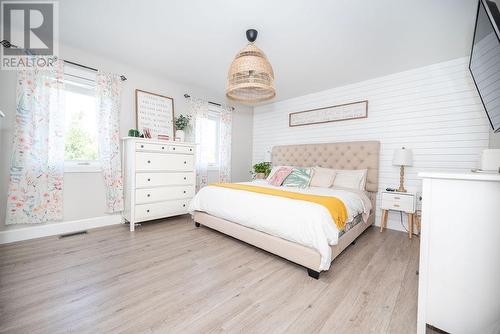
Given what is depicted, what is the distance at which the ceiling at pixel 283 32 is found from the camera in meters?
1.88

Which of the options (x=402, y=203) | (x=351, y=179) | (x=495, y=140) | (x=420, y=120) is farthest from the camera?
(x=351, y=179)

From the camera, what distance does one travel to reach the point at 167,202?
3.17 m

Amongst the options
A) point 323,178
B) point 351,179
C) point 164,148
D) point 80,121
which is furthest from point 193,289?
point 80,121

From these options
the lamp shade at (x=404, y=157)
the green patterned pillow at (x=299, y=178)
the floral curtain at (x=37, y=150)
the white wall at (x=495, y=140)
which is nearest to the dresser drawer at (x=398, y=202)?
the lamp shade at (x=404, y=157)

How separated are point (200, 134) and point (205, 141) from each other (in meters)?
0.19

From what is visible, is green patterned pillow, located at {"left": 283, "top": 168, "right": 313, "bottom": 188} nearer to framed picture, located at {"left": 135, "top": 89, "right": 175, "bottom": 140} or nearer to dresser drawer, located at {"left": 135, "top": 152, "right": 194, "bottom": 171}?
dresser drawer, located at {"left": 135, "top": 152, "right": 194, "bottom": 171}

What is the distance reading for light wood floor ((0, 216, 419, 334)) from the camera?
4.11ft

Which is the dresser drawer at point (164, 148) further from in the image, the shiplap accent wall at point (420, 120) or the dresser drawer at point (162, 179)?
the shiplap accent wall at point (420, 120)

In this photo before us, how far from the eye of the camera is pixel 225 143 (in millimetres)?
4441

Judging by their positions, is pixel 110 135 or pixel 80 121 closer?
pixel 80 121

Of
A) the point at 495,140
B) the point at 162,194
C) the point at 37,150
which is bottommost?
the point at 162,194

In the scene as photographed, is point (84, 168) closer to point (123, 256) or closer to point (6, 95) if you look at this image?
point (6, 95)

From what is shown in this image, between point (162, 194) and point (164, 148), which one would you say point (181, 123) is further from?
point (162, 194)

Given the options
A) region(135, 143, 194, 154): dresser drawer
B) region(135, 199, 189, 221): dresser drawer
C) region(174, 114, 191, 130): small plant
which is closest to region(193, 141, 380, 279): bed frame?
region(135, 199, 189, 221): dresser drawer
